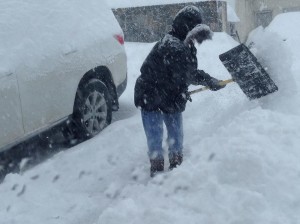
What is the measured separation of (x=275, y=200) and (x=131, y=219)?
3.21ft

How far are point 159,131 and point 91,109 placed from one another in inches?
50.6

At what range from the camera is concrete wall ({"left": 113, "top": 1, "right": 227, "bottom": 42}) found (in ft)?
38.2

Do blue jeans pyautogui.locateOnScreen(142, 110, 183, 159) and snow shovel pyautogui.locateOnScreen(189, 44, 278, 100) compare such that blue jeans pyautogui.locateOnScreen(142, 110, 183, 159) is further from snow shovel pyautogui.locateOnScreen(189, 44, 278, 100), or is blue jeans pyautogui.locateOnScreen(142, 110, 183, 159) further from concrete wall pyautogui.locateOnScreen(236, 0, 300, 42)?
concrete wall pyautogui.locateOnScreen(236, 0, 300, 42)

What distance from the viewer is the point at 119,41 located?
233 inches

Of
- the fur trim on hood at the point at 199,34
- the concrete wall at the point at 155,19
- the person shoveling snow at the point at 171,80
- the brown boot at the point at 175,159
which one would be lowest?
the concrete wall at the point at 155,19

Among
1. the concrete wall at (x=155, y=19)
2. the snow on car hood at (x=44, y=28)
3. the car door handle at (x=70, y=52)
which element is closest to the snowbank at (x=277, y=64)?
the snow on car hood at (x=44, y=28)

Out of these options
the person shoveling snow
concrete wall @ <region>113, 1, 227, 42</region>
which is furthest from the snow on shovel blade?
concrete wall @ <region>113, 1, 227, 42</region>

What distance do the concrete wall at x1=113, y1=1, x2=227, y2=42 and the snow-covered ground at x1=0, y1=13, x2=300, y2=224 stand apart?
19.2 ft

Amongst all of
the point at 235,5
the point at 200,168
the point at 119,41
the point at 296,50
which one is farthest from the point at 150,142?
the point at 235,5

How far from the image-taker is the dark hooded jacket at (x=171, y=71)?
398 cm

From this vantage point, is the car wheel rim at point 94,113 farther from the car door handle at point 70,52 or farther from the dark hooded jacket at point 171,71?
the dark hooded jacket at point 171,71

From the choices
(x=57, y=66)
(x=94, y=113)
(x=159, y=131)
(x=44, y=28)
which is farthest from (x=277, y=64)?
(x=44, y=28)

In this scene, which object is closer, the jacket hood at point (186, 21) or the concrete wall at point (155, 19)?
the jacket hood at point (186, 21)

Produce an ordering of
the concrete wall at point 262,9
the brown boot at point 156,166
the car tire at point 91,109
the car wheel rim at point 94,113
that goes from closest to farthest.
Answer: the brown boot at point 156,166 < the car tire at point 91,109 < the car wheel rim at point 94,113 < the concrete wall at point 262,9
